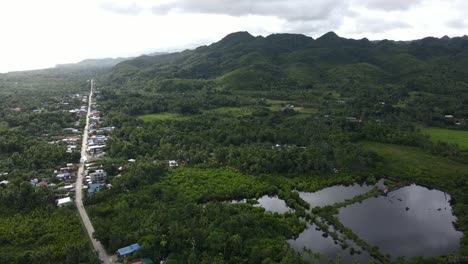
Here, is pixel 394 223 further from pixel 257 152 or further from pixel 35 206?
pixel 35 206

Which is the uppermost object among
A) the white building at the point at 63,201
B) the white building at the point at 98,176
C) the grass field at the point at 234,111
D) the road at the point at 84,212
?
the grass field at the point at 234,111

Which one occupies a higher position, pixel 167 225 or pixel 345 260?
pixel 167 225

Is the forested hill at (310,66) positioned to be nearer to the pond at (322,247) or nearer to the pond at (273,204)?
the pond at (273,204)

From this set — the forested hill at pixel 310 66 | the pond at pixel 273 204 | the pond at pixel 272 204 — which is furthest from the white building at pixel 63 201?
the forested hill at pixel 310 66

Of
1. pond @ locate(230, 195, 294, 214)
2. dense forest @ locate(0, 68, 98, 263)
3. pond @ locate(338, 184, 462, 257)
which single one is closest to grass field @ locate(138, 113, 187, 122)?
dense forest @ locate(0, 68, 98, 263)

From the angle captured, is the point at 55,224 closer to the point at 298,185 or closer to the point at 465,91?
the point at 298,185

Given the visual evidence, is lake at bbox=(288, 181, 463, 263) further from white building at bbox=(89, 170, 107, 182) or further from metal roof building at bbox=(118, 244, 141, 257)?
white building at bbox=(89, 170, 107, 182)

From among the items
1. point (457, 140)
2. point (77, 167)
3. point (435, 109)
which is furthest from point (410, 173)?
point (77, 167)
